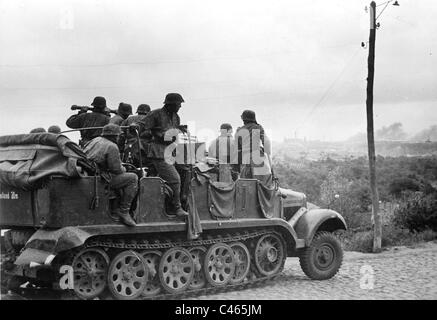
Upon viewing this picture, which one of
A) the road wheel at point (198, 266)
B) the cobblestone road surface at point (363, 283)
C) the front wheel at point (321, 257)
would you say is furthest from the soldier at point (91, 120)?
the front wheel at point (321, 257)

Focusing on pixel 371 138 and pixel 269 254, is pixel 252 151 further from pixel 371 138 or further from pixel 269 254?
pixel 371 138

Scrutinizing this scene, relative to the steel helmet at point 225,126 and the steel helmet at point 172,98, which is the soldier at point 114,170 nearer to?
the steel helmet at point 172,98

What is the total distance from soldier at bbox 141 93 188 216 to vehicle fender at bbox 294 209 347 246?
2.88 metres

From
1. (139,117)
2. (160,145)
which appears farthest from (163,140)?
(139,117)

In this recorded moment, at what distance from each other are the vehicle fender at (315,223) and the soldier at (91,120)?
4.23 metres

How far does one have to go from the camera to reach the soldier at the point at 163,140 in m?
8.92

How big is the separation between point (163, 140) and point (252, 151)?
227 cm

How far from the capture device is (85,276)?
7.99 meters

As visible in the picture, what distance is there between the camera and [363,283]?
10.6 metres
